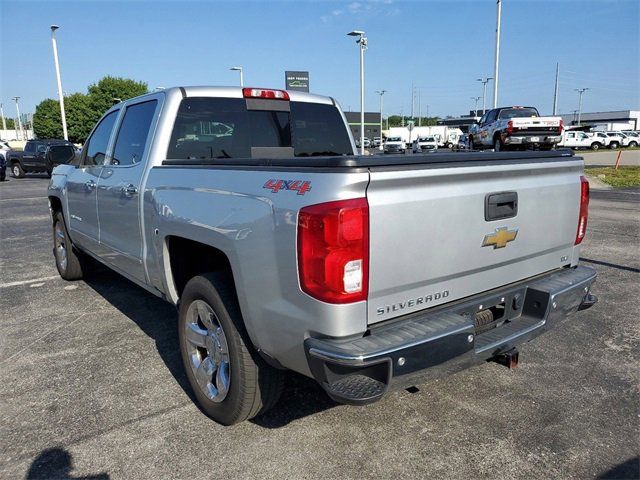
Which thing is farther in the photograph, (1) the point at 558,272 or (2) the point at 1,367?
(2) the point at 1,367

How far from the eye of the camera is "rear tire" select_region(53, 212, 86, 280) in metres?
5.91

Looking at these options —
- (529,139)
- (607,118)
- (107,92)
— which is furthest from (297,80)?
(607,118)

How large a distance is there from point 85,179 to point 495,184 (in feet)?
12.8

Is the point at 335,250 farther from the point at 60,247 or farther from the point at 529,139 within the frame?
the point at 529,139

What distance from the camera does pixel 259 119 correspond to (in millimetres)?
4227

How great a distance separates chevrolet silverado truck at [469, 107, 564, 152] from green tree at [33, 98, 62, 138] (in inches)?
2990

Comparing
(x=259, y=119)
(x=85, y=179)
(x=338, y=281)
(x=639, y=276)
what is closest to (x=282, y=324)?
(x=338, y=281)

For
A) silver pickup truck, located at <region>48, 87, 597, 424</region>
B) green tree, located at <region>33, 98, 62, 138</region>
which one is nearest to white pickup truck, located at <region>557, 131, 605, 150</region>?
silver pickup truck, located at <region>48, 87, 597, 424</region>

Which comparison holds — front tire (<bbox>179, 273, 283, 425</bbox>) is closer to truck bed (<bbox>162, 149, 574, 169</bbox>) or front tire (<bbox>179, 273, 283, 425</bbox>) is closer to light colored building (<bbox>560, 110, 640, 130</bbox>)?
truck bed (<bbox>162, 149, 574, 169</bbox>)

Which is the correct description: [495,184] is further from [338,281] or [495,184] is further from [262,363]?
[262,363]

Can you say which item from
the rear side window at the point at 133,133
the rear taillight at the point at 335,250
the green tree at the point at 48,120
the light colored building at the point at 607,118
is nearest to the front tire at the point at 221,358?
the rear taillight at the point at 335,250

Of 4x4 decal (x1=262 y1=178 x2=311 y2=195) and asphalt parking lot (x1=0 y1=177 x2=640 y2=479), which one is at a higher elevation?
4x4 decal (x1=262 y1=178 x2=311 y2=195)

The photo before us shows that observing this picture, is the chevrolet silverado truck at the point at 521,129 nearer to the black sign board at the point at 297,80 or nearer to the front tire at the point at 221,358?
the black sign board at the point at 297,80

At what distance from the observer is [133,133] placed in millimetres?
4105
